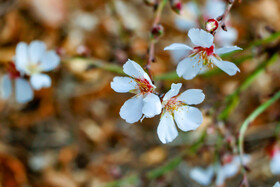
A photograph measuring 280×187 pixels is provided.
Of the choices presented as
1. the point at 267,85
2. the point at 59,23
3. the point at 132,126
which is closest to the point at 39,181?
the point at 132,126

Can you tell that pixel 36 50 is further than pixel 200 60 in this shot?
Yes

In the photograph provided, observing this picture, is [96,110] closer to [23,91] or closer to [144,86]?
[23,91]

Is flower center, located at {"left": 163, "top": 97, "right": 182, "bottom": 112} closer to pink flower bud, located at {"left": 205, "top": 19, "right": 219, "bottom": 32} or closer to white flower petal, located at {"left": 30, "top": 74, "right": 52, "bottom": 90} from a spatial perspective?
pink flower bud, located at {"left": 205, "top": 19, "right": 219, "bottom": 32}

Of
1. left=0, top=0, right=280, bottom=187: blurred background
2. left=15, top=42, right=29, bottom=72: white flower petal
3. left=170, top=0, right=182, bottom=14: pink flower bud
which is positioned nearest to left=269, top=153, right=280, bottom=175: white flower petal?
left=0, top=0, right=280, bottom=187: blurred background

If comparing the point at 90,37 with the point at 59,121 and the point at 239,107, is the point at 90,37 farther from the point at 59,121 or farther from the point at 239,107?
the point at 239,107

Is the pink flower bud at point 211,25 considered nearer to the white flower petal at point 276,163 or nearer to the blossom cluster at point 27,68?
the blossom cluster at point 27,68

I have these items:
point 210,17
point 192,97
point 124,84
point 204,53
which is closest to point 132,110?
point 124,84
